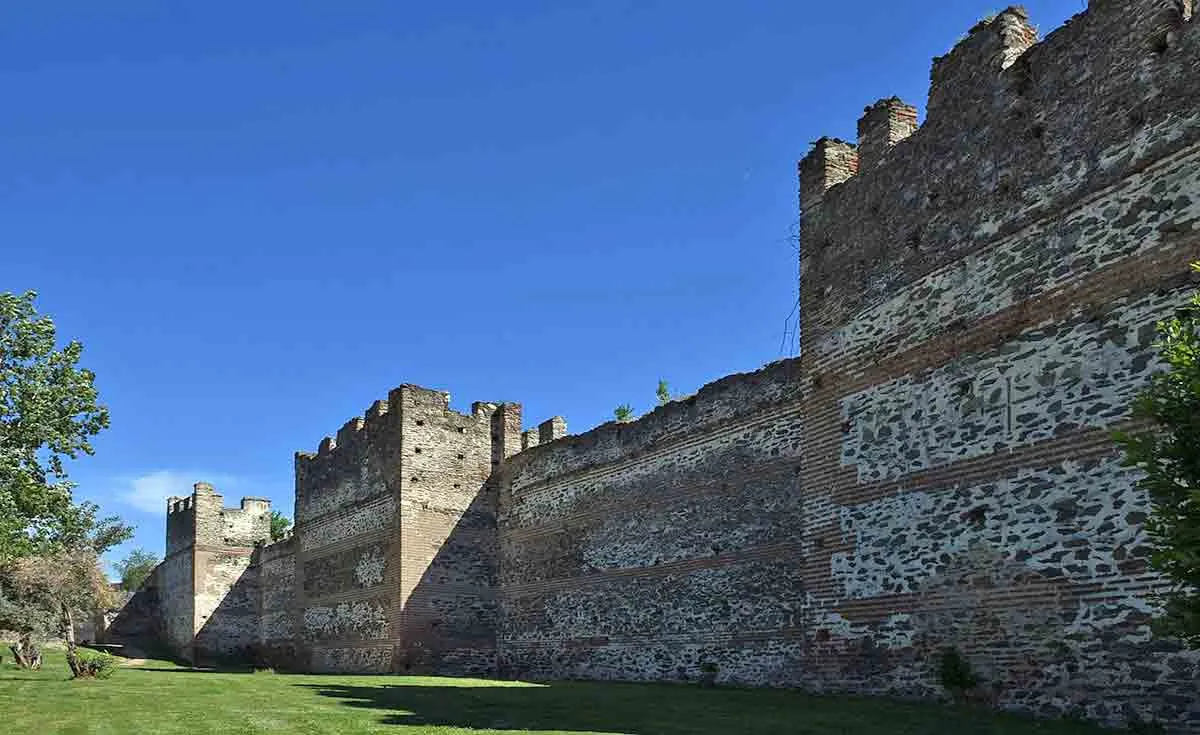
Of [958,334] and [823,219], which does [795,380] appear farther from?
[958,334]

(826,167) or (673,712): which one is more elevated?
(826,167)

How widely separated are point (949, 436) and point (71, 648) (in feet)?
51.7

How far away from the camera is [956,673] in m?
12.1

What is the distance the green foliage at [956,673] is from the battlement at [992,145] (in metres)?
4.57

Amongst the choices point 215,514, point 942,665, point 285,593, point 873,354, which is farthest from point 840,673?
point 215,514

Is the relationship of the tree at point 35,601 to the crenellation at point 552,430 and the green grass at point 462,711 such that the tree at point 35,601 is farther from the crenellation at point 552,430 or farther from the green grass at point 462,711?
the crenellation at point 552,430

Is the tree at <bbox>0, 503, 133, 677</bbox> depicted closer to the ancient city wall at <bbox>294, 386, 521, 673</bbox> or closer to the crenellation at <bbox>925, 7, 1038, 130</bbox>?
the ancient city wall at <bbox>294, 386, 521, 673</bbox>

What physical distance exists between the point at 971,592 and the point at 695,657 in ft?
25.9

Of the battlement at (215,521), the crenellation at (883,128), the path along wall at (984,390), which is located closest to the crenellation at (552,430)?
the path along wall at (984,390)

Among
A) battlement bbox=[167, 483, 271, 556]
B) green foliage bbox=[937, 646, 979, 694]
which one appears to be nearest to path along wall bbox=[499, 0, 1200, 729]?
green foliage bbox=[937, 646, 979, 694]

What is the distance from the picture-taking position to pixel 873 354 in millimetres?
14414

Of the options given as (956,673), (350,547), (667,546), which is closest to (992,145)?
(956,673)

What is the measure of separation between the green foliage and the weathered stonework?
218 mm

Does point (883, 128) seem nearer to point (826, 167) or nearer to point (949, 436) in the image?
point (826, 167)
